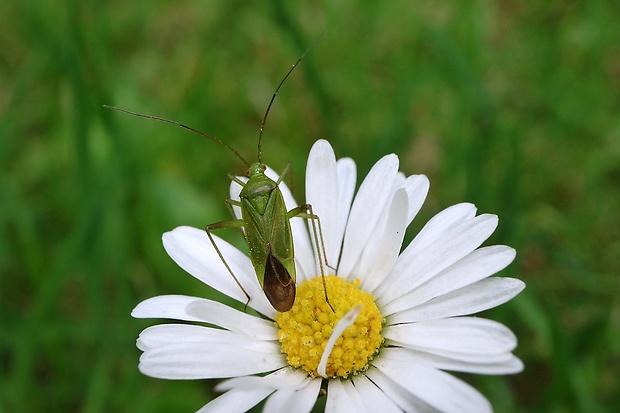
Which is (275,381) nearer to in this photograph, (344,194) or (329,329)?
(329,329)

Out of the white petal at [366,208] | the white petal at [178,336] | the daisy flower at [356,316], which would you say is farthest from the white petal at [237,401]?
the white petal at [366,208]

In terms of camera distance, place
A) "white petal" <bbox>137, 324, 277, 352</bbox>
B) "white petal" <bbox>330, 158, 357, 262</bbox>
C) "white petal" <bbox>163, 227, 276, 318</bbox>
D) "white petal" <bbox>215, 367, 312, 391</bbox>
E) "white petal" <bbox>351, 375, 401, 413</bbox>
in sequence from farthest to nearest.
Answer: "white petal" <bbox>330, 158, 357, 262</bbox>, "white petal" <bbox>163, 227, 276, 318</bbox>, "white petal" <bbox>137, 324, 277, 352</bbox>, "white petal" <bbox>351, 375, 401, 413</bbox>, "white petal" <bbox>215, 367, 312, 391</bbox>

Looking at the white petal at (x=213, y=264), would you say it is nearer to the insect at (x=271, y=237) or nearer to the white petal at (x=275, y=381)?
the insect at (x=271, y=237)

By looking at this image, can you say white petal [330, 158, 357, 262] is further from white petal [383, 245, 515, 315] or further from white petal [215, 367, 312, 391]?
white petal [215, 367, 312, 391]

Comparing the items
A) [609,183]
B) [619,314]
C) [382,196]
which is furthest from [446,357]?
[609,183]

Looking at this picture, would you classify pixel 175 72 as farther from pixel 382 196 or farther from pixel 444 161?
pixel 382 196

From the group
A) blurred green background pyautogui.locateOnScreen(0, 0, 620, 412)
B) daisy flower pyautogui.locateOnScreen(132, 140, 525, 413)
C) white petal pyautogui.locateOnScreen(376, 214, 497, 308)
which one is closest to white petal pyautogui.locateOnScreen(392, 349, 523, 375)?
daisy flower pyautogui.locateOnScreen(132, 140, 525, 413)
